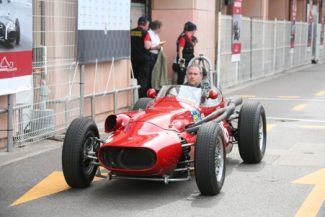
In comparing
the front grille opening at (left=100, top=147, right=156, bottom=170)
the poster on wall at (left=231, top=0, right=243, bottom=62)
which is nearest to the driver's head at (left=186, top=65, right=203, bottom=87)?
the front grille opening at (left=100, top=147, right=156, bottom=170)

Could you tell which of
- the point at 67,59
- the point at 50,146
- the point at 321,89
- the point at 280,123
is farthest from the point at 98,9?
the point at 321,89

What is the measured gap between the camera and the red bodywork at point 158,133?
6.34 metres

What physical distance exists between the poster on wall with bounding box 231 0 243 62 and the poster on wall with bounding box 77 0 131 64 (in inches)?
285

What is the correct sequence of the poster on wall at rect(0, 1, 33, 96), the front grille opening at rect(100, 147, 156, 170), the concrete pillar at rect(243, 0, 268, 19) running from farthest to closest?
the concrete pillar at rect(243, 0, 268, 19), the poster on wall at rect(0, 1, 33, 96), the front grille opening at rect(100, 147, 156, 170)

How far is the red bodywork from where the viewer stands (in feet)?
20.8

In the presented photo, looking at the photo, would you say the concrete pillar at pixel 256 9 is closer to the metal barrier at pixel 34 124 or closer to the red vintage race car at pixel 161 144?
the metal barrier at pixel 34 124

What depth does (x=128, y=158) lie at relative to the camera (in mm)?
6395

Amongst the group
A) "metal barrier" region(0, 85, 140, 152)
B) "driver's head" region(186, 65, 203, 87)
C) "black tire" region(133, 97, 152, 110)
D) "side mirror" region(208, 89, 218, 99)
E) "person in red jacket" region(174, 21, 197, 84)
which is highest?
"person in red jacket" region(174, 21, 197, 84)

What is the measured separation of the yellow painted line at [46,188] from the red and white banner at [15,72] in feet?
5.02

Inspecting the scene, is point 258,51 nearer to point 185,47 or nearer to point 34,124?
point 185,47

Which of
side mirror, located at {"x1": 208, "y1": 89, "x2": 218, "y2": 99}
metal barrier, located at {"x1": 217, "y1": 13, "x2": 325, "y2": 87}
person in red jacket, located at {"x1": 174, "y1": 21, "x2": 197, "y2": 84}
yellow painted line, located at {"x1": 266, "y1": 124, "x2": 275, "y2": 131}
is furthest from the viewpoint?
metal barrier, located at {"x1": 217, "y1": 13, "x2": 325, "y2": 87}

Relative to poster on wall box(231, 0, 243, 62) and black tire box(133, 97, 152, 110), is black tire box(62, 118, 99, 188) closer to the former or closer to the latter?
black tire box(133, 97, 152, 110)

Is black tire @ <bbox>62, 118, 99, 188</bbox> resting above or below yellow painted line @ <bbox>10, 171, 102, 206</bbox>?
above

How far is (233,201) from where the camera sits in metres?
6.43
